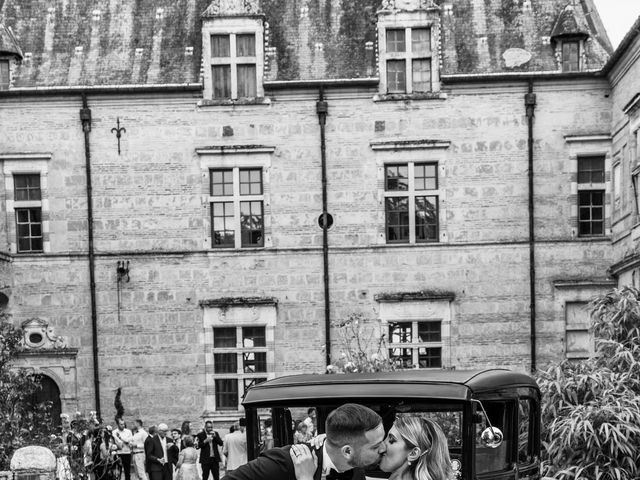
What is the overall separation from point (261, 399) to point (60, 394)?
1621 centimetres

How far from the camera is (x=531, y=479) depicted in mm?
9312

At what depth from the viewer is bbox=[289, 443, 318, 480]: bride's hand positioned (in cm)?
480

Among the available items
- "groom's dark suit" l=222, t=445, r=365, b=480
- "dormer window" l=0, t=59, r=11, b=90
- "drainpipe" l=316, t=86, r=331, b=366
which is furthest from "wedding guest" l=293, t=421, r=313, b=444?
"dormer window" l=0, t=59, r=11, b=90

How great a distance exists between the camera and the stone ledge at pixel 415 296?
79.3 ft

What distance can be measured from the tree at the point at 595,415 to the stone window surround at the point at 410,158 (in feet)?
29.3

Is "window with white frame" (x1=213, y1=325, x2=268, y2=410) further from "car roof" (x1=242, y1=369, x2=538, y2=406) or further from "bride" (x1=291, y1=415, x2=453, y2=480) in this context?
"bride" (x1=291, y1=415, x2=453, y2=480)

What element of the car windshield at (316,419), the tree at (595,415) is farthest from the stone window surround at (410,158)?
the car windshield at (316,419)

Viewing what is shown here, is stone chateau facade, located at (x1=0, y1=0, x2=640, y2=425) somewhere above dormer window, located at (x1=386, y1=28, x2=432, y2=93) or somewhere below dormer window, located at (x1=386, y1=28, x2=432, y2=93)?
below

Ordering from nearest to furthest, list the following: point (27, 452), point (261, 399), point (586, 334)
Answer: point (261, 399)
point (27, 452)
point (586, 334)

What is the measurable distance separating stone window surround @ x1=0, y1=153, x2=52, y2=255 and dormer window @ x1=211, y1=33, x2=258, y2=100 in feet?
14.4

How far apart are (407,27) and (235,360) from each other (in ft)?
28.9

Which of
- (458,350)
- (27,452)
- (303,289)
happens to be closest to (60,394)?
(303,289)

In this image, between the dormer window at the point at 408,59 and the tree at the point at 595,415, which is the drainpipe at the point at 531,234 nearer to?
the dormer window at the point at 408,59

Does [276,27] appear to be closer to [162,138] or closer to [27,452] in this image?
[162,138]
